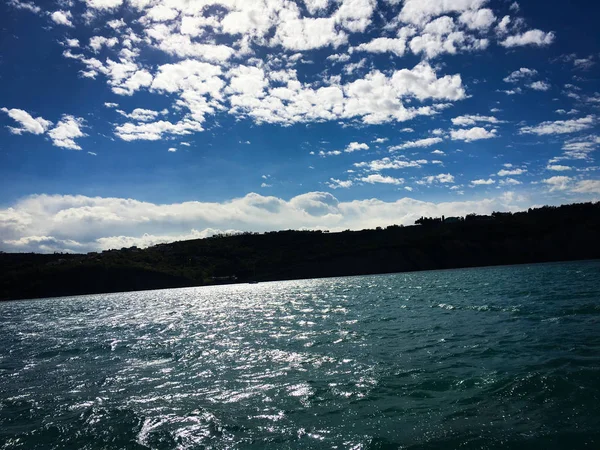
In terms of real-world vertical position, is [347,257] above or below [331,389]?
above

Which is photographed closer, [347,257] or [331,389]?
[331,389]

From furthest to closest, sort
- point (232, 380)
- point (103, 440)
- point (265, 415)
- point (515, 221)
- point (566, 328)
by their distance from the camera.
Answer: point (515, 221), point (566, 328), point (232, 380), point (265, 415), point (103, 440)

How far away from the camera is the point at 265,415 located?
447 inches

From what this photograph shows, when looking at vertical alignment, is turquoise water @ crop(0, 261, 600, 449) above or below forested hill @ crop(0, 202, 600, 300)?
below

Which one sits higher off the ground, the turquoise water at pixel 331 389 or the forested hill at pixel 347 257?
the forested hill at pixel 347 257

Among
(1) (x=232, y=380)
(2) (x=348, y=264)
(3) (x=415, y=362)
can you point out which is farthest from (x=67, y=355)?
(2) (x=348, y=264)

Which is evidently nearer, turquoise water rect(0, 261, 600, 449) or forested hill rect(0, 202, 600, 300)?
turquoise water rect(0, 261, 600, 449)

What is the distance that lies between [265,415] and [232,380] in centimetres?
424

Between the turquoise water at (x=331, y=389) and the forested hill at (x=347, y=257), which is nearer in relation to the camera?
the turquoise water at (x=331, y=389)

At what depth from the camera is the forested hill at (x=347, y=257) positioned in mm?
137250

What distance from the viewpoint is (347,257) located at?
151 m

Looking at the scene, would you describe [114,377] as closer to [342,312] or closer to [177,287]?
[342,312]

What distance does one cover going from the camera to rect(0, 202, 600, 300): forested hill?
137 m

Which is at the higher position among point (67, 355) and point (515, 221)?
point (515, 221)
